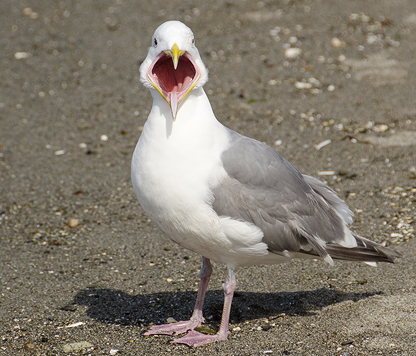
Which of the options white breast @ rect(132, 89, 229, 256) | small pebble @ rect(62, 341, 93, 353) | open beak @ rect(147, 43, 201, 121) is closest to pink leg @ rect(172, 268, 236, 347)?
white breast @ rect(132, 89, 229, 256)

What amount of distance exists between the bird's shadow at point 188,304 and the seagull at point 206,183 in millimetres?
396

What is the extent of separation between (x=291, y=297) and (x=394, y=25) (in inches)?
268

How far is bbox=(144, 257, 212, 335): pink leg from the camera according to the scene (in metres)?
4.51

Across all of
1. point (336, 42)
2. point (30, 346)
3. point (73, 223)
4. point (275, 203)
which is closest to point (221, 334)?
point (275, 203)

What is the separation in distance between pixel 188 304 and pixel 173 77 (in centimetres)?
198

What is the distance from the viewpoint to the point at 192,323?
4.55 meters

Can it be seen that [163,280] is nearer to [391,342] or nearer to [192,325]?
[192,325]

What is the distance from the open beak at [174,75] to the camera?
387 centimetres

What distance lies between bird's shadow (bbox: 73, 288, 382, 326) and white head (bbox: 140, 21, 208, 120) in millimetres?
1834

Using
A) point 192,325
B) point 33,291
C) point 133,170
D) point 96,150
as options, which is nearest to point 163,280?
point 192,325

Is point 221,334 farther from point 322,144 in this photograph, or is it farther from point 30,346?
point 322,144

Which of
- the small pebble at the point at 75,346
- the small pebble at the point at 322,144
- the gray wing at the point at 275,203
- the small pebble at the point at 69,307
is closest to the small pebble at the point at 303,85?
the small pebble at the point at 322,144

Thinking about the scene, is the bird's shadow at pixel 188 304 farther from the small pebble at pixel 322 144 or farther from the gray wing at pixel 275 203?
the small pebble at pixel 322 144

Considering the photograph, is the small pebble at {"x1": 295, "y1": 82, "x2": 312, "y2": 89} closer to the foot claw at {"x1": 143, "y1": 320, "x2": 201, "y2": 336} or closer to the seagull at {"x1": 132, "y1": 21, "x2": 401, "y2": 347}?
the seagull at {"x1": 132, "y1": 21, "x2": 401, "y2": 347}
